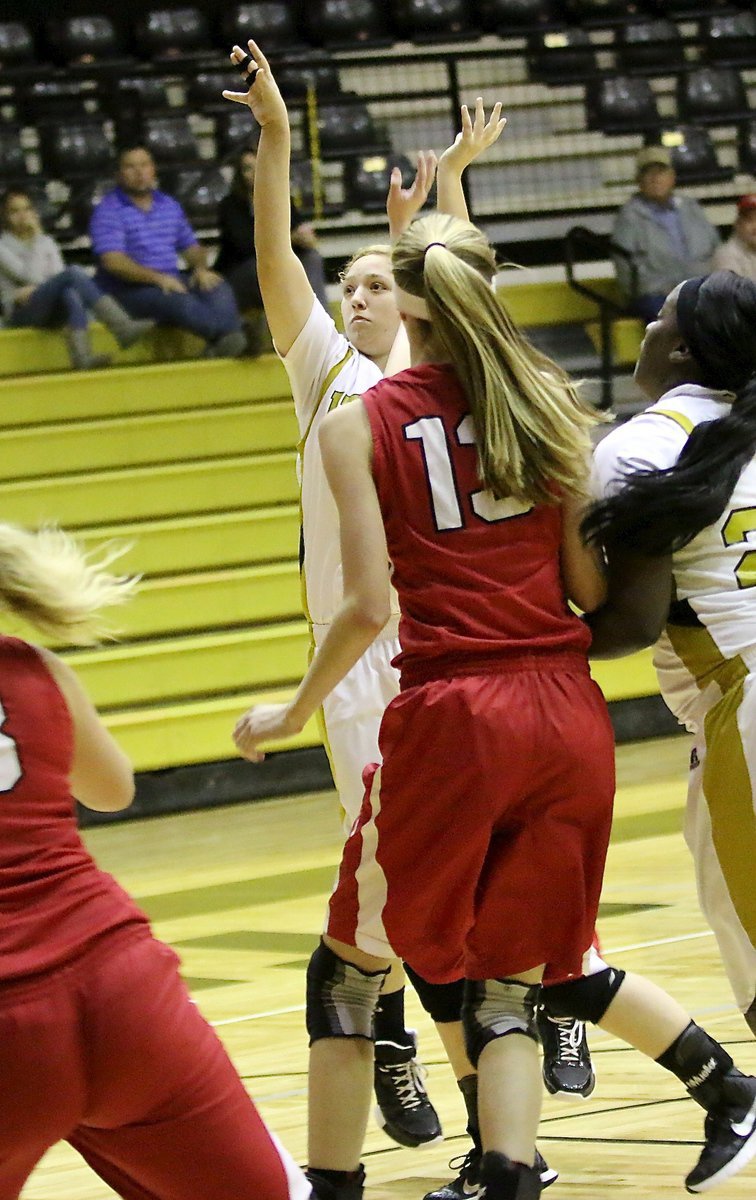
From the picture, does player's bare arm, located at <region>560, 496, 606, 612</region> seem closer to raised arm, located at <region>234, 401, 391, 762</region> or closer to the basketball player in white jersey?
the basketball player in white jersey

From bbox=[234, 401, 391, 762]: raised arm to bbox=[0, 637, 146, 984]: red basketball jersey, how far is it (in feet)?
1.74

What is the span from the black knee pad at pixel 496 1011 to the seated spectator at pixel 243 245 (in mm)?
7639

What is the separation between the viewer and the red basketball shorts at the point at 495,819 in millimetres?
2596

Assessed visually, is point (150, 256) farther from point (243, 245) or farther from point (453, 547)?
point (453, 547)

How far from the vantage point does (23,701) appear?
7.20ft

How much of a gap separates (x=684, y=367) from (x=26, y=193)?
803 centimetres

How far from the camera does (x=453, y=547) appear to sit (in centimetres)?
266

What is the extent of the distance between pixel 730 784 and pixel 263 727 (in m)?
0.73

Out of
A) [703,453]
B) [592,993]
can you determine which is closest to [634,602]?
[703,453]

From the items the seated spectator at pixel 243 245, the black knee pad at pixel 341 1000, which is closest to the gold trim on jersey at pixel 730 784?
the black knee pad at pixel 341 1000

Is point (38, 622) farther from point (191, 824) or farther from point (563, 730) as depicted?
point (191, 824)

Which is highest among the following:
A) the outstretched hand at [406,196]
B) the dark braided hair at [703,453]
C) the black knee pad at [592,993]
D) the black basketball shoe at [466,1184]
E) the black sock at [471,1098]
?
the outstretched hand at [406,196]

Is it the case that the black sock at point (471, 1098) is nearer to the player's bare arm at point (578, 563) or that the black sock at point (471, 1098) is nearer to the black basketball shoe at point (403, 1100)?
the black basketball shoe at point (403, 1100)

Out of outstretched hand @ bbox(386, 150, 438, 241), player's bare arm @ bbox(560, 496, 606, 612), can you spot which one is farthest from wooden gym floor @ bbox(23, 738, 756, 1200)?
outstretched hand @ bbox(386, 150, 438, 241)
